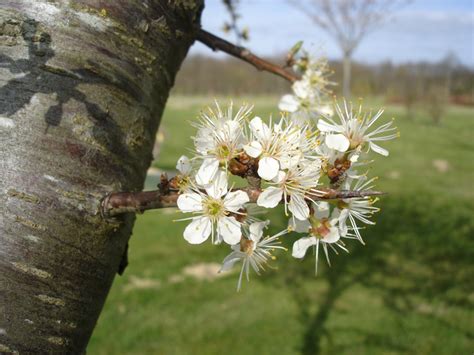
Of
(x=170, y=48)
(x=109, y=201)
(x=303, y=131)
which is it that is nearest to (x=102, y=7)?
(x=170, y=48)

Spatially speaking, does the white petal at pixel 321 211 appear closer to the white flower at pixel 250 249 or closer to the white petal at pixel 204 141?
the white flower at pixel 250 249

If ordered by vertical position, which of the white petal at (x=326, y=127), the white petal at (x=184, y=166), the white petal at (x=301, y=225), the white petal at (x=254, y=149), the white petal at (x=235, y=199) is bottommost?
the white petal at (x=235, y=199)

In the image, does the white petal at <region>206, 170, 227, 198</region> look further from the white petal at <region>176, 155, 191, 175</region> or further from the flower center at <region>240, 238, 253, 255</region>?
the flower center at <region>240, 238, 253, 255</region>

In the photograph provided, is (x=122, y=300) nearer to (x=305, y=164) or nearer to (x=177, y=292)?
(x=177, y=292)

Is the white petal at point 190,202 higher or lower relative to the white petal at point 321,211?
lower

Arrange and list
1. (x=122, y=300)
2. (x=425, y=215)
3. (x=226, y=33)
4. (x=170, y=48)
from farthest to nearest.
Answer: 1. (x=425, y=215)
2. (x=122, y=300)
3. (x=226, y=33)
4. (x=170, y=48)

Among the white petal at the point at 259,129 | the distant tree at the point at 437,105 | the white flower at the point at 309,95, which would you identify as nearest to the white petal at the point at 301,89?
the white flower at the point at 309,95

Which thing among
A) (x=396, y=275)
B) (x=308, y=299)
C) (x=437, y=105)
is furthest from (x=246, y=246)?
(x=437, y=105)
